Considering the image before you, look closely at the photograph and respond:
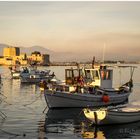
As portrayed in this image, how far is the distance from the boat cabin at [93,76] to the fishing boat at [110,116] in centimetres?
1065

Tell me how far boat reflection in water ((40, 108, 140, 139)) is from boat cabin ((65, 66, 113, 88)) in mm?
7909

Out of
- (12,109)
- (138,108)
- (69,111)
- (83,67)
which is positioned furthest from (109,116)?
(83,67)

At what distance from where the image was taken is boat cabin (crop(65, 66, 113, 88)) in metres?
35.2

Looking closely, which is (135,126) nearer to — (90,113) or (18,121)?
(90,113)

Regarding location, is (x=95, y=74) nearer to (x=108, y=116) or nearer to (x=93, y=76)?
(x=93, y=76)

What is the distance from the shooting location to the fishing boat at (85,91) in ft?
103

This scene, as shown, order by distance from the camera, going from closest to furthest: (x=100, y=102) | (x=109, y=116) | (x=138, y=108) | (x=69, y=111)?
(x=109, y=116)
(x=138, y=108)
(x=69, y=111)
(x=100, y=102)

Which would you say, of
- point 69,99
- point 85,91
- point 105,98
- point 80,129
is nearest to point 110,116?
point 80,129

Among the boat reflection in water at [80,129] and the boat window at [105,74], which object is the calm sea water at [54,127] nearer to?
the boat reflection in water at [80,129]

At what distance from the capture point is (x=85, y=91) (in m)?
32.2

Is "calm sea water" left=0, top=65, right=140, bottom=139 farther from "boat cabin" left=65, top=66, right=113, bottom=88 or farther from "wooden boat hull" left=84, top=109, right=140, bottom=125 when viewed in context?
"boat cabin" left=65, top=66, right=113, bottom=88

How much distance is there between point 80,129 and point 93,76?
12.9 metres

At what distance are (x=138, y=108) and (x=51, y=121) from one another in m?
6.03

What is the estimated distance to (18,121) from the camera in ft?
81.8
